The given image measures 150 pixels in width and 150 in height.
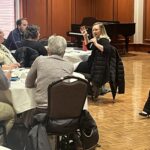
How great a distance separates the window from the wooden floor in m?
3.94

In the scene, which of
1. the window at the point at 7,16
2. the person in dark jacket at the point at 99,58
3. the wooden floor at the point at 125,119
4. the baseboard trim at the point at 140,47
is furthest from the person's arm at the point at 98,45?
the baseboard trim at the point at 140,47

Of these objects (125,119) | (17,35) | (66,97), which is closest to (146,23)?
(17,35)

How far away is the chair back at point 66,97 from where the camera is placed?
10.3 feet

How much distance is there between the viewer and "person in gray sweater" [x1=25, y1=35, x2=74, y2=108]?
3.33 metres

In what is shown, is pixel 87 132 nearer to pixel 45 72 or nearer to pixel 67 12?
pixel 45 72

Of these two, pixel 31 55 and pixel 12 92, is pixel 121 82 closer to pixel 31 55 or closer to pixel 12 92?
pixel 31 55

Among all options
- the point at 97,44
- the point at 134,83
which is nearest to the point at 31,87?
the point at 97,44

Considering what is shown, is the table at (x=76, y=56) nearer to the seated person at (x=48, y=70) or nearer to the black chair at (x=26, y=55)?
the black chair at (x=26, y=55)

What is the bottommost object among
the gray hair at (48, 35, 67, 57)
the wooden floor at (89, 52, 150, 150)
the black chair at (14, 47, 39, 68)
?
the wooden floor at (89, 52, 150, 150)

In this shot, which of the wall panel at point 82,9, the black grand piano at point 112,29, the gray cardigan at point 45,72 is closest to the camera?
the gray cardigan at point 45,72

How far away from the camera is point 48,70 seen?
3324 millimetres

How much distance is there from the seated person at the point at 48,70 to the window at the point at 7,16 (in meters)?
7.02

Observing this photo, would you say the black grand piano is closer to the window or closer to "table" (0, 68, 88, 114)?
the window

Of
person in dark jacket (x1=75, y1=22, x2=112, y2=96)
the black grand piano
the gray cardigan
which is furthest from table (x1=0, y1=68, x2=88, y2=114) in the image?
the black grand piano
